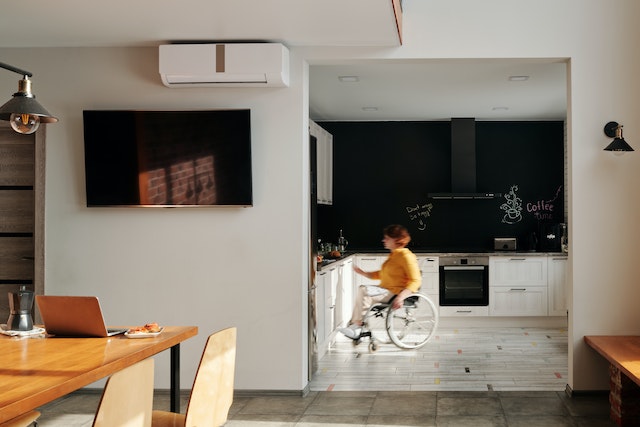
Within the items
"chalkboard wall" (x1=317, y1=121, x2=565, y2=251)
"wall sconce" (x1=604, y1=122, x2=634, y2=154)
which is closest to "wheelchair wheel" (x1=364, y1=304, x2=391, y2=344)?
"chalkboard wall" (x1=317, y1=121, x2=565, y2=251)

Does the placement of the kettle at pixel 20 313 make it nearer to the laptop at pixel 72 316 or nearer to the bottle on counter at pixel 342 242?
the laptop at pixel 72 316

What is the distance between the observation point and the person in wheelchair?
7051 mm

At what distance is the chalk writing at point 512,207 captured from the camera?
9.48m

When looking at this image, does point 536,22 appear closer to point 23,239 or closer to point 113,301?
point 113,301

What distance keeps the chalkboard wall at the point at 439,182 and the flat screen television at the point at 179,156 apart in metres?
4.47

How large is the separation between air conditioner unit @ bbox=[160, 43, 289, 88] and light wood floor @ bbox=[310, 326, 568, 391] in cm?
238

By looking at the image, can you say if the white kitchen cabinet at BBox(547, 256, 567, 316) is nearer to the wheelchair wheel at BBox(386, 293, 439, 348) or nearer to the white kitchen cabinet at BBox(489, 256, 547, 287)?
the white kitchen cabinet at BBox(489, 256, 547, 287)

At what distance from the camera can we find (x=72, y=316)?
11.2ft

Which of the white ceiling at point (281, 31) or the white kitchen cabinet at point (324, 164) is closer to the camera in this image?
the white ceiling at point (281, 31)

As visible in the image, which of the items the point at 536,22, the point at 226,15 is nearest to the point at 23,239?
the point at 226,15

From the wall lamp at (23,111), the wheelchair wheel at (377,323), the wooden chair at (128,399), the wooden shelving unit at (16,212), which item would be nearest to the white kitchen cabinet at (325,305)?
the wheelchair wheel at (377,323)

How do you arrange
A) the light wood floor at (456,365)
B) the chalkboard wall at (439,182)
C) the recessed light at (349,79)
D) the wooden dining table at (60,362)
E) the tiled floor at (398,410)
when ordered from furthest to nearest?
the chalkboard wall at (439,182) → the recessed light at (349,79) → the light wood floor at (456,365) → the tiled floor at (398,410) → the wooden dining table at (60,362)

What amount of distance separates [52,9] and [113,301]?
207 centimetres

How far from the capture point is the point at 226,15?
4.41m
